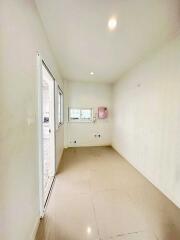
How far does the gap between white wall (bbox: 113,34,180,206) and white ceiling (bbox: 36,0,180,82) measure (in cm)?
35

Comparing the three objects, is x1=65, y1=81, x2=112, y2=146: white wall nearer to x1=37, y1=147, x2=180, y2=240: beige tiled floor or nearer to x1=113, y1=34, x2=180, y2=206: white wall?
x1=113, y1=34, x2=180, y2=206: white wall

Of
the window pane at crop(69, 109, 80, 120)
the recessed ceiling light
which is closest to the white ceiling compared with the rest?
the recessed ceiling light

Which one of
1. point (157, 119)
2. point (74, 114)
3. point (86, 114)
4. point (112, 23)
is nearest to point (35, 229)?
point (157, 119)

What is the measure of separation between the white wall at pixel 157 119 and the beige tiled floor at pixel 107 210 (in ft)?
1.11

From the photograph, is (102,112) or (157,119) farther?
(102,112)

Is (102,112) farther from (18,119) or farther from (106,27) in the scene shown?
(18,119)

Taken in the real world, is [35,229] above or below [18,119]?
below

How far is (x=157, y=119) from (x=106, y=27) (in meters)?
1.76

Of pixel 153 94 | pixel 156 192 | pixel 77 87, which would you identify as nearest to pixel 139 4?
pixel 153 94

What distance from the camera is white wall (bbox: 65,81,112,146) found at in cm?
509

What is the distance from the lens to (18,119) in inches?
42.5

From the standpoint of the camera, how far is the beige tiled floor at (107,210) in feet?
4.85

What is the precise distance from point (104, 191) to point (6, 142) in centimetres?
195

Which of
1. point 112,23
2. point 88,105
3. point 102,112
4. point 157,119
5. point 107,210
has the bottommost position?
point 107,210
